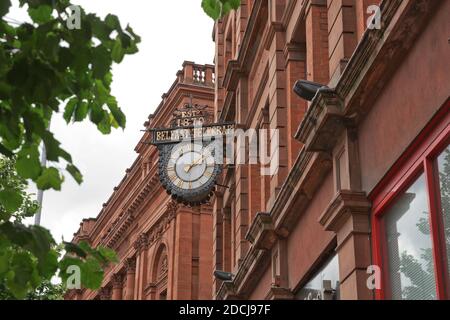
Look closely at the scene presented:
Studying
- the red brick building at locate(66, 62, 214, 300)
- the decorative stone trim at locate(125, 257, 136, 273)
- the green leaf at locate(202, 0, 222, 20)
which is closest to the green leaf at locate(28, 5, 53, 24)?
the green leaf at locate(202, 0, 222, 20)

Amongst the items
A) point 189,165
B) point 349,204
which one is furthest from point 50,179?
point 189,165

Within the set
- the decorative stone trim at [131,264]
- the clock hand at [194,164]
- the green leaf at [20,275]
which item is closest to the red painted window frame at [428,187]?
the green leaf at [20,275]

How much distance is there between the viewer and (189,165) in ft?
92.7

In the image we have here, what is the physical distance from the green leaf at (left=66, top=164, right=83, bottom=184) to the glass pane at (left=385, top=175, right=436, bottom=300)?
520 centimetres

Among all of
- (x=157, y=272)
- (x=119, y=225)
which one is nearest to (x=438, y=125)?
(x=157, y=272)

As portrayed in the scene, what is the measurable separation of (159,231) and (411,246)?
35348mm

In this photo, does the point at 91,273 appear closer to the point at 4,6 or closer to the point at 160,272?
the point at 4,6

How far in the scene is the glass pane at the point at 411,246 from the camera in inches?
434

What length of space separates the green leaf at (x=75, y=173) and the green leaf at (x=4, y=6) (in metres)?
1.29

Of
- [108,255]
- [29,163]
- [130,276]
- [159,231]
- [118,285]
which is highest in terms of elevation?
[159,231]

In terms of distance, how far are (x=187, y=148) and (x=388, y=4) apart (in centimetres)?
1747

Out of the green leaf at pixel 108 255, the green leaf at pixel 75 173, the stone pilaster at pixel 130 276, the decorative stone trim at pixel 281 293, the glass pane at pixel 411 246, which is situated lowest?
the green leaf at pixel 108 255

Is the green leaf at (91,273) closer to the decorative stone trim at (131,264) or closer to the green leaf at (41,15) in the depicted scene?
the green leaf at (41,15)
